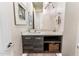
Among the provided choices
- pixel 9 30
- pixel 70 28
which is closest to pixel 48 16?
pixel 70 28

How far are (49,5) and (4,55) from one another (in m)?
0.62

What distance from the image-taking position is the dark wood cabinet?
0.96 meters

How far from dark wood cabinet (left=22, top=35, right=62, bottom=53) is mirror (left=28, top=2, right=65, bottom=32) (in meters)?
0.08

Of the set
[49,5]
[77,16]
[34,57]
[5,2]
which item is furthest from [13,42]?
[77,16]

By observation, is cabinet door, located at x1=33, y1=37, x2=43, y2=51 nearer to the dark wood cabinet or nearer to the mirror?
the dark wood cabinet

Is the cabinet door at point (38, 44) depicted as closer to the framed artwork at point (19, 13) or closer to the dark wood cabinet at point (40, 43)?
the dark wood cabinet at point (40, 43)

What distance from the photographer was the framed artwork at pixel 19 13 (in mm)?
937

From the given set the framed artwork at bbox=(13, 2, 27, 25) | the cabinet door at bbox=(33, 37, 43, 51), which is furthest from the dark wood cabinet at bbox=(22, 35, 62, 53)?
the framed artwork at bbox=(13, 2, 27, 25)

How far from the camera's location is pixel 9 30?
969mm

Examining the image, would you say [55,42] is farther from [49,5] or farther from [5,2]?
[5,2]

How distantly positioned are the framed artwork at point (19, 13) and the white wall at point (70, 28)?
386mm

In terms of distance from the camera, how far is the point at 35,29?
94cm

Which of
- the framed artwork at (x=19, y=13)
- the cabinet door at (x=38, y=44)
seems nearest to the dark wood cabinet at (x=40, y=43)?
the cabinet door at (x=38, y=44)

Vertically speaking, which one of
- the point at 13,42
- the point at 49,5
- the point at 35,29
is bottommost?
the point at 13,42
